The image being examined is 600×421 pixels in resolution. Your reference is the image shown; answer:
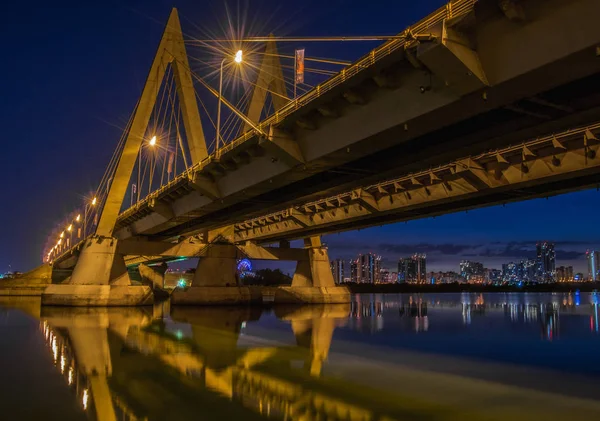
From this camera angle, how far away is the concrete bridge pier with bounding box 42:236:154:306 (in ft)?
142

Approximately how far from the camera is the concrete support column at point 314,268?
5572 centimetres

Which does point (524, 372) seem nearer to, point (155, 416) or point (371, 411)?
point (371, 411)

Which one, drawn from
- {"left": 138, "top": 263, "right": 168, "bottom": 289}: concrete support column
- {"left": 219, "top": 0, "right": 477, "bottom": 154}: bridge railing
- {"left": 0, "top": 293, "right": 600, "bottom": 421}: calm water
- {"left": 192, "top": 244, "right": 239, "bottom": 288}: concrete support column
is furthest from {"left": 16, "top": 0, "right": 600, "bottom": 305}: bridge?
{"left": 138, "top": 263, "right": 168, "bottom": 289}: concrete support column

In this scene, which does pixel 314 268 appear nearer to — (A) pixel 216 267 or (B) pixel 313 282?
(B) pixel 313 282

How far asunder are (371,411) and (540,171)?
623 inches

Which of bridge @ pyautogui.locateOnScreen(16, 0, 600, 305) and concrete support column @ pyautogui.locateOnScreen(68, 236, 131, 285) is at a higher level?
bridge @ pyautogui.locateOnScreen(16, 0, 600, 305)

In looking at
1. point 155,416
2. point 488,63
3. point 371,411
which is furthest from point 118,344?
point 488,63

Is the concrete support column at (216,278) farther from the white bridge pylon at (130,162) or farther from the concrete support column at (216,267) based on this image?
the white bridge pylon at (130,162)

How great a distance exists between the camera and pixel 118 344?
20672mm

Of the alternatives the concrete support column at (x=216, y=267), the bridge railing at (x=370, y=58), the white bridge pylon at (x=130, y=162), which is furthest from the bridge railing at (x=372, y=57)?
the concrete support column at (x=216, y=267)

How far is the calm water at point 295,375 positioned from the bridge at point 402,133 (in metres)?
7.30

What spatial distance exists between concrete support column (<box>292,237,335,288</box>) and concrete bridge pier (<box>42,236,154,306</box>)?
18.3 metres

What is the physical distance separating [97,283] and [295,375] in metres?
34.8

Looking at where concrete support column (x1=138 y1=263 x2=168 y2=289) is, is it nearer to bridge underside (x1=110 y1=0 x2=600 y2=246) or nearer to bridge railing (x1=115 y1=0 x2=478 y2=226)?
bridge underside (x1=110 y1=0 x2=600 y2=246)
